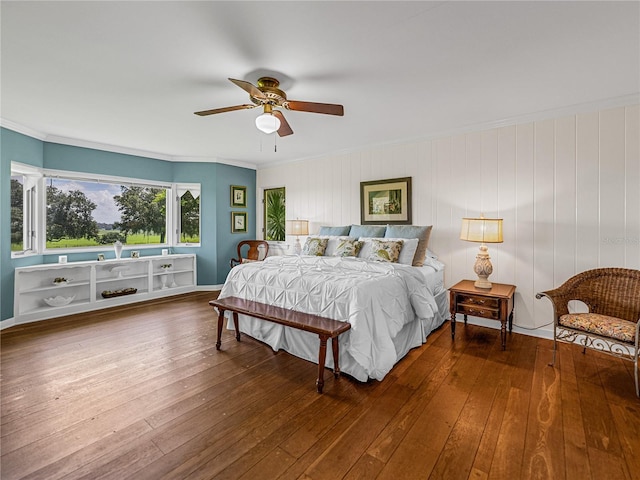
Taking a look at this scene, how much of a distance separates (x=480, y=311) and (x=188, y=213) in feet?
17.3

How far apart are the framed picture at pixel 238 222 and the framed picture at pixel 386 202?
269 centimetres

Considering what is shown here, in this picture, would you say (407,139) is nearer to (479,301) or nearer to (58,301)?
(479,301)

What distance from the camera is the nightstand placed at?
306 cm

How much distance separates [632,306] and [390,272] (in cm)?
212

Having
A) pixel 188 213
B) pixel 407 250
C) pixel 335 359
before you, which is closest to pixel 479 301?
pixel 407 250

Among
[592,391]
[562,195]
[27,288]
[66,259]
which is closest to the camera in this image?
[592,391]

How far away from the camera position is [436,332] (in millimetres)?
3629

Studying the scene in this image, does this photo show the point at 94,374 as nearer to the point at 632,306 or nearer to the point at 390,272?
the point at 390,272

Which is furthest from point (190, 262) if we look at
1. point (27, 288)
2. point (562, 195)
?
point (562, 195)

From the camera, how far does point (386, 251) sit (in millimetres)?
3611

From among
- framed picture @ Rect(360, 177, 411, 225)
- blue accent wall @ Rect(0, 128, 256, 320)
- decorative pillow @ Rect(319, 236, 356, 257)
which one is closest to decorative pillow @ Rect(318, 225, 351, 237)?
decorative pillow @ Rect(319, 236, 356, 257)

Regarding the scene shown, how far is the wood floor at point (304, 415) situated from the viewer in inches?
63.5

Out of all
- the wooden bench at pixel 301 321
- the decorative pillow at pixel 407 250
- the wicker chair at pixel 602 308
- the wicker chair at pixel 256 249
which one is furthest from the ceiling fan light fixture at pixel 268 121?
the wicker chair at pixel 256 249

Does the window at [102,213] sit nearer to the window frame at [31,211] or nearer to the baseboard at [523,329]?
the window frame at [31,211]
